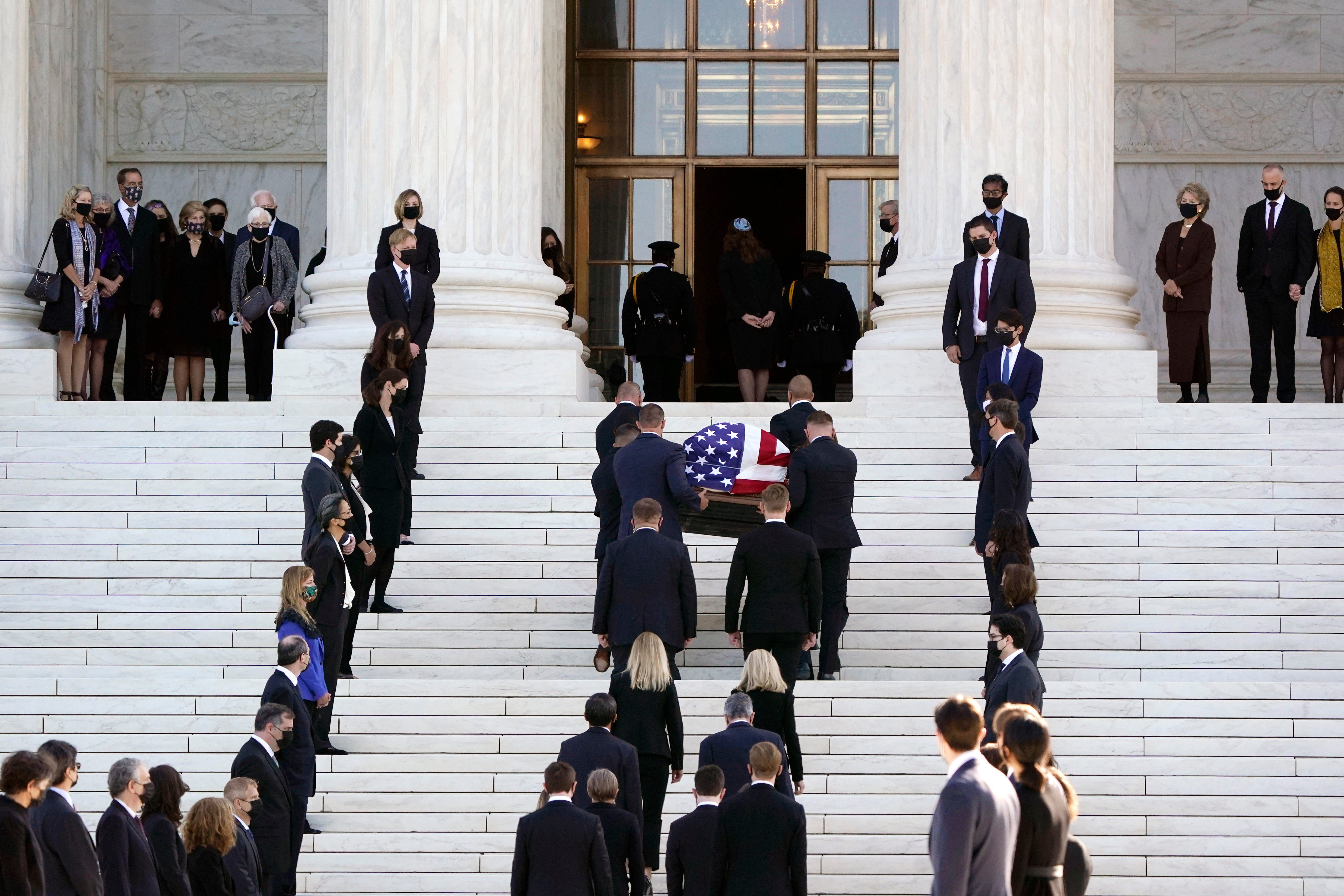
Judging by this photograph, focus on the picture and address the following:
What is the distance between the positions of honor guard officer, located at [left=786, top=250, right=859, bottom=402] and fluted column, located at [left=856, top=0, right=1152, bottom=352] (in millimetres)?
1521

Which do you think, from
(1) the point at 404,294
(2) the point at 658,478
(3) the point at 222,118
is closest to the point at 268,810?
(2) the point at 658,478

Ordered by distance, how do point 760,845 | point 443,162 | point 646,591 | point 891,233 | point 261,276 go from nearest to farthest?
point 760,845 < point 646,591 < point 443,162 < point 261,276 < point 891,233

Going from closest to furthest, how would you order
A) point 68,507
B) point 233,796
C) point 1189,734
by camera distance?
point 233,796, point 1189,734, point 68,507

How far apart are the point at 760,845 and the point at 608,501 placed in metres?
4.41

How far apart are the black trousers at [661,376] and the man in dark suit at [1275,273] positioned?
16.3ft

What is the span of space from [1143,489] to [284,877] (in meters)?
6.85

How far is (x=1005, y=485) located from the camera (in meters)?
11.4

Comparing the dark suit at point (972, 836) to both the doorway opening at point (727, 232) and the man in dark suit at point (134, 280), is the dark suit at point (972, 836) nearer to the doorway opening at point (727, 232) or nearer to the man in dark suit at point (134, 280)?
the man in dark suit at point (134, 280)

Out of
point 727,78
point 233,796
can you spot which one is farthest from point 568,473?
point 727,78

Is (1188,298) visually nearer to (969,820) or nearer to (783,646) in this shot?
(783,646)

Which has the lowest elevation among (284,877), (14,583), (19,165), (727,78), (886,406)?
(284,877)

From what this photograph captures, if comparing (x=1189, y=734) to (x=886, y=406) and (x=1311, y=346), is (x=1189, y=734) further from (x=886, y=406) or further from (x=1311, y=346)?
(x=1311, y=346)

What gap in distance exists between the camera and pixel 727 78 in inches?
881

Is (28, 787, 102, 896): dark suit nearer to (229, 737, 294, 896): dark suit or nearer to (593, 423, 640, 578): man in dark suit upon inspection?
(229, 737, 294, 896): dark suit
